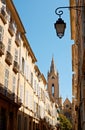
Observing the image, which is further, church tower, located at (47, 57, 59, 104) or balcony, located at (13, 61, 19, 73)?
church tower, located at (47, 57, 59, 104)

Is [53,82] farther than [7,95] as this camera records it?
Yes

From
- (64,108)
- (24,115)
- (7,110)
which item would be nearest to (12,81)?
(7,110)

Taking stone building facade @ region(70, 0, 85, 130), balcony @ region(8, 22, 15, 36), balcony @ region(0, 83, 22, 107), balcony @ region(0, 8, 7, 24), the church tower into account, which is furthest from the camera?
the church tower

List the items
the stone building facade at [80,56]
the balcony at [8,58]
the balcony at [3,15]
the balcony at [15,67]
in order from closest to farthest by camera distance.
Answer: the stone building facade at [80,56]
the balcony at [3,15]
the balcony at [8,58]
the balcony at [15,67]

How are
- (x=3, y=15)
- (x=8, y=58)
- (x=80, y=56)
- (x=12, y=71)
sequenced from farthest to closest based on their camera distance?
(x=12, y=71), (x=8, y=58), (x=80, y=56), (x=3, y=15)

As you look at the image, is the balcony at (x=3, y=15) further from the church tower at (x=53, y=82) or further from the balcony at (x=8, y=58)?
the church tower at (x=53, y=82)

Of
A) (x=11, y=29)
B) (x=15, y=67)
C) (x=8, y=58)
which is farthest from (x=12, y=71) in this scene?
(x=11, y=29)

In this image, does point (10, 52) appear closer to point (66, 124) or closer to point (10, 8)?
point (10, 8)

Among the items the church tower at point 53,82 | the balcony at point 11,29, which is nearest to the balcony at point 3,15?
the balcony at point 11,29

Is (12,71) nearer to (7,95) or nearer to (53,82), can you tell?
(7,95)

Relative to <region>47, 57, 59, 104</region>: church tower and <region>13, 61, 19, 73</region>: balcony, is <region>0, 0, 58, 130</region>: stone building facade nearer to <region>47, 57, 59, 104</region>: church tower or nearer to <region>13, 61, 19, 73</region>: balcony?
<region>13, 61, 19, 73</region>: balcony

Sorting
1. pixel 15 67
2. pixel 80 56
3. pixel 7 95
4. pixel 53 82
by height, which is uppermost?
pixel 53 82

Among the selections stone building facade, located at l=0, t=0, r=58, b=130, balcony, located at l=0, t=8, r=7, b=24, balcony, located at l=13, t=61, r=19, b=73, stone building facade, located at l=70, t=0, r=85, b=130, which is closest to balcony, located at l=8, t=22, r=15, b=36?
stone building facade, located at l=0, t=0, r=58, b=130

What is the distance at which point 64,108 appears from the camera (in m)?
118
